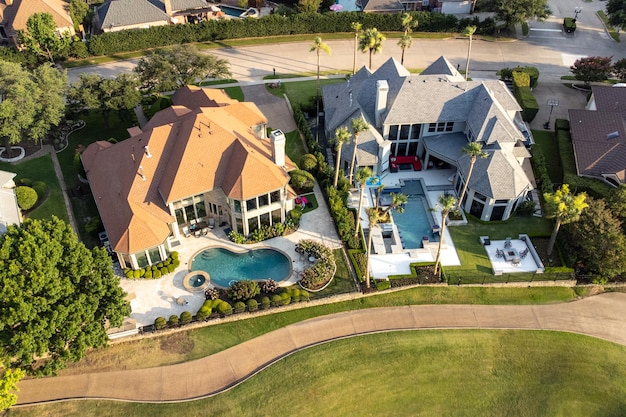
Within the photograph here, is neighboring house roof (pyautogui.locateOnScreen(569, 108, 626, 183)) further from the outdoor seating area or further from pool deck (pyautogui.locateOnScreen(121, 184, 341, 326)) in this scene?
pool deck (pyautogui.locateOnScreen(121, 184, 341, 326))

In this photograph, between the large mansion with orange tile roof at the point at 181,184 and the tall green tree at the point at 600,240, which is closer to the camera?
the tall green tree at the point at 600,240

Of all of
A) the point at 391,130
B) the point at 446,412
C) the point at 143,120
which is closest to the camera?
the point at 446,412

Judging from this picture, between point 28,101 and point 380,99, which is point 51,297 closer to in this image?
point 28,101

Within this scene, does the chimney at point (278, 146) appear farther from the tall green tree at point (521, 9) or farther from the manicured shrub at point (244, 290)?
the tall green tree at point (521, 9)

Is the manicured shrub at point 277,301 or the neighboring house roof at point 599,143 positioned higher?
the neighboring house roof at point 599,143

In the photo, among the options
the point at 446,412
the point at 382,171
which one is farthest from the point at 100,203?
the point at 446,412

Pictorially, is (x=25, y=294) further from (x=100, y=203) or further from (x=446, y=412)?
(x=446, y=412)

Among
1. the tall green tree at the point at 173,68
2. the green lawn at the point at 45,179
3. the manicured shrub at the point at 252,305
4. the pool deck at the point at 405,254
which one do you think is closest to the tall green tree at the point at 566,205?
the pool deck at the point at 405,254
